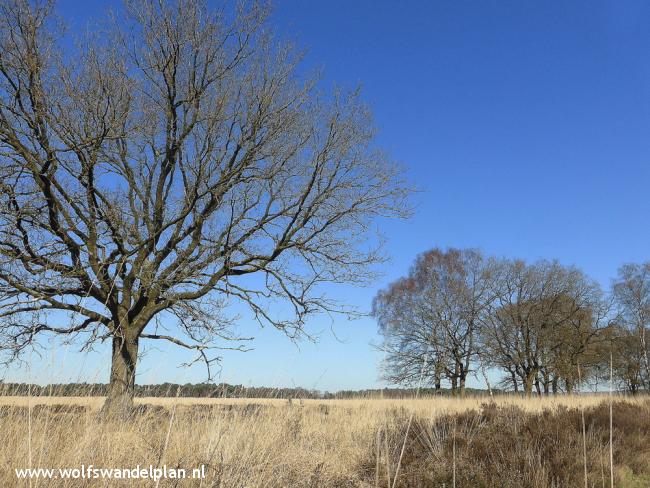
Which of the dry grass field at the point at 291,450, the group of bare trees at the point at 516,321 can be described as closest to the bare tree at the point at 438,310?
the group of bare trees at the point at 516,321

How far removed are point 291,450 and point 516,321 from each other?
26.0 metres

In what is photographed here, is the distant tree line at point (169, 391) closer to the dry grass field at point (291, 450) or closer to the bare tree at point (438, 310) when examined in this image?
the dry grass field at point (291, 450)

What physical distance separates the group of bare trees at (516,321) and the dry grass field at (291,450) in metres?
19.0

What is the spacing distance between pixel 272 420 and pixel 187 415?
4.19 feet

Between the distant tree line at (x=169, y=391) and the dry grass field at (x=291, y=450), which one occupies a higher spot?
the distant tree line at (x=169, y=391)

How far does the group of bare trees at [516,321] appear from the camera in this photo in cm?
2714

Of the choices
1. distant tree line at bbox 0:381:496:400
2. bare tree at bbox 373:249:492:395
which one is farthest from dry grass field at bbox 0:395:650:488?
bare tree at bbox 373:249:492:395

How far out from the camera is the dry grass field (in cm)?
381

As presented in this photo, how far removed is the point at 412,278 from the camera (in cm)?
2930

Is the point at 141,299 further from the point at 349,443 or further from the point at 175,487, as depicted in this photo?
the point at 175,487

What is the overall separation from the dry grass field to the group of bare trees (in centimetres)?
1899

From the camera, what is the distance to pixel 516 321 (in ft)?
94.5

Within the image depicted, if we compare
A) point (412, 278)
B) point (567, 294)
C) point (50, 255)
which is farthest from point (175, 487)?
point (567, 294)

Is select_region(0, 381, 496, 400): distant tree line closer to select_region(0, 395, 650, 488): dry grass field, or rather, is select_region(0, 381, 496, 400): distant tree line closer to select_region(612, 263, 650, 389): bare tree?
select_region(0, 395, 650, 488): dry grass field
